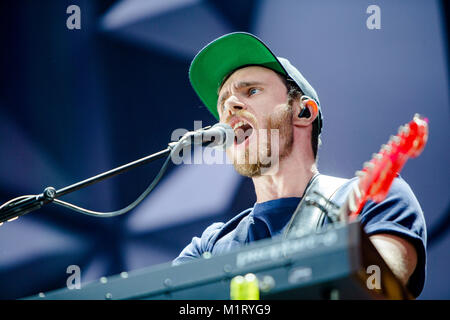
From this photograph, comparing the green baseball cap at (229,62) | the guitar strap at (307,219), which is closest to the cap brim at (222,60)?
the green baseball cap at (229,62)

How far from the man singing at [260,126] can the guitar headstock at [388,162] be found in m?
0.63

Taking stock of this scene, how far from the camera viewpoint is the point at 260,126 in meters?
2.64

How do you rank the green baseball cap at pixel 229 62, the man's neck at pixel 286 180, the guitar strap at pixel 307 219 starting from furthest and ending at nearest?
the green baseball cap at pixel 229 62 → the man's neck at pixel 286 180 → the guitar strap at pixel 307 219

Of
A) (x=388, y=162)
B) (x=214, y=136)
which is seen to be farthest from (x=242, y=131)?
(x=388, y=162)

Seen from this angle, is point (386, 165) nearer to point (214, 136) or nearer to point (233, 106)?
point (214, 136)

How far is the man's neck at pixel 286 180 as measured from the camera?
2551 mm

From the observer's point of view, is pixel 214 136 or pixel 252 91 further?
pixel 252 91

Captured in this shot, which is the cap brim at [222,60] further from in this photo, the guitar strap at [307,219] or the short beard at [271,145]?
the guitar strap at [307,219]

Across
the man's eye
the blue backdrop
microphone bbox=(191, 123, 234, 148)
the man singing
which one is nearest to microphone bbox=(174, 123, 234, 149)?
microphone bbox=(191, 123, 234, 148)

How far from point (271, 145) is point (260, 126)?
0.32ft

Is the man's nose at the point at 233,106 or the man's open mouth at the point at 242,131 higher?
the man's nose at the point at 233,106

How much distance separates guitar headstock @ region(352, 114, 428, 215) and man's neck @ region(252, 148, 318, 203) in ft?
3.27

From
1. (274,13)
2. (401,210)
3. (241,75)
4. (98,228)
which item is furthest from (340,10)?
(98,228)
